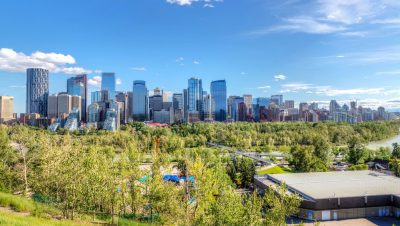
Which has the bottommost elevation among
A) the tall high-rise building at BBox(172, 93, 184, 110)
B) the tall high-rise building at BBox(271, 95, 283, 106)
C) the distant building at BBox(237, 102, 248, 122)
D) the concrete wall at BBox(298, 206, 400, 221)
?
the concrete wall at BBox(298, 206, 400, 221)

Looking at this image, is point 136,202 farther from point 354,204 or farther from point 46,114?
point 46,114

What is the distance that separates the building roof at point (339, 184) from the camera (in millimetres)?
15992

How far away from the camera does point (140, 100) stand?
310 ft

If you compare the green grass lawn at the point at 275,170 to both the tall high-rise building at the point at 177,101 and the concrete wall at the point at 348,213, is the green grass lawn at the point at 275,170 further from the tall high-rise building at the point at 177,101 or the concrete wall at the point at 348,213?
the tall high-rise building at the point at 177,101

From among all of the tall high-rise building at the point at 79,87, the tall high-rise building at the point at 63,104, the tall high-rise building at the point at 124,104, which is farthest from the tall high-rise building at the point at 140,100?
the tall high-rise building at the point at 63,104

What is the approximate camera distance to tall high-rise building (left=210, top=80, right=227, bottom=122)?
10094 cm

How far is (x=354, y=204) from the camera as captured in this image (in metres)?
15.5

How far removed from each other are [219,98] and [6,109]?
5803 centimetres

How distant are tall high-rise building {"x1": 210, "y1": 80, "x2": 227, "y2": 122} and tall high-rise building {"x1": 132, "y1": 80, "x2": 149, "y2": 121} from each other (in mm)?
21777

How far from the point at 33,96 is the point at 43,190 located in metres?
93.1

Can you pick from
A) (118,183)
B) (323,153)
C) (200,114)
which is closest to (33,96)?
(200,114)

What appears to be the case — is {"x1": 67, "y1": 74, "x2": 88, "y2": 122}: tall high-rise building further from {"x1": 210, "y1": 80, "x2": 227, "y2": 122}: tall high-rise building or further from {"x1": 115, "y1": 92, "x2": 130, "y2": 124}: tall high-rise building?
{"x1": 210, "y1": 80, "x2": 227, "y2": 122}: tall high-rise building

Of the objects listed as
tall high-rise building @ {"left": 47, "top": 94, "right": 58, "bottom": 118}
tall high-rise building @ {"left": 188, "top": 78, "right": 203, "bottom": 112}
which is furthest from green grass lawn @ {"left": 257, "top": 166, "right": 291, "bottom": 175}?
tall high-rise building @ {"left": 188, "top": 78, "right": 203, "bottom": 112}

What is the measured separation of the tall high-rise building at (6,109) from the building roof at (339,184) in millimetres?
72307
